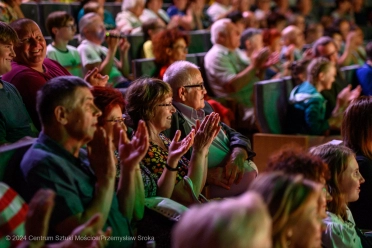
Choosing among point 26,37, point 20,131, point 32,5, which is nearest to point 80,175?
point 20,131

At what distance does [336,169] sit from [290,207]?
85cm

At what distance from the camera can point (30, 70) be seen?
2.81 metres

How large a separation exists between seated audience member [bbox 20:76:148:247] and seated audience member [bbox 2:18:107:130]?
78 cm

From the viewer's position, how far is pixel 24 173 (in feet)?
6.08

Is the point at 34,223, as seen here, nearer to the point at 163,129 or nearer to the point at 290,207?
the point at 290,207

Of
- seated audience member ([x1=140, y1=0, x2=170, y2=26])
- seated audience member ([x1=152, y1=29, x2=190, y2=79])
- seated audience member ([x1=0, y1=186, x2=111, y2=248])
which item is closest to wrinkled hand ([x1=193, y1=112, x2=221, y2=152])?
seated audience member ([x1=0, y1=186, x2=111, y2=248])

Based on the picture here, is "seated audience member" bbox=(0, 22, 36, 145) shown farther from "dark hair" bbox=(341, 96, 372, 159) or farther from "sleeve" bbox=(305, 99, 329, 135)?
"sleeve" bbox=(305, 99, 329, 135)

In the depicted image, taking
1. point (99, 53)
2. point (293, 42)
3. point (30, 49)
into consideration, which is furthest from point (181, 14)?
point (30, 49)

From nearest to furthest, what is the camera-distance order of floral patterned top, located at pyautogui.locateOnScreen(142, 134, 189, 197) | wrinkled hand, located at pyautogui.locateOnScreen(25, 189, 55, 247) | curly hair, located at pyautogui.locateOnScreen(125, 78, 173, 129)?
wrinkled hand, located at pyautogui.locateOnScreen(25, 189, 55, 247)
floral patterned top, located at pyautogui.locateOnScreen(142, 134, 189, 197)
curly hair, located at pyautogui.locateOnScreen(125, 78, 173, 129)

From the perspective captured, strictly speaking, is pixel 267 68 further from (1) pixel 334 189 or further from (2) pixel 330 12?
(2) pixel 330 12

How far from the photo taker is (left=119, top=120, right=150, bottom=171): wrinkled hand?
6.42 ft

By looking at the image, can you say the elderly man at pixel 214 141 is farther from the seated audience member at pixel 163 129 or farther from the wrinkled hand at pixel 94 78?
the wrinkled hand at pixel 94 78

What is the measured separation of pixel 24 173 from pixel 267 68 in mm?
3656

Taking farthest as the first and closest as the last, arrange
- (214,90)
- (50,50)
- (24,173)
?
(214,90), (50,50), (24,173)
